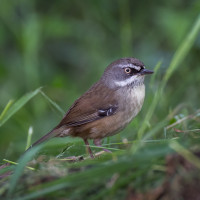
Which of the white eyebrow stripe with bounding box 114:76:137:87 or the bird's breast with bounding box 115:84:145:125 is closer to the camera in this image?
the bird's breast with bounding box 115:84:145:125

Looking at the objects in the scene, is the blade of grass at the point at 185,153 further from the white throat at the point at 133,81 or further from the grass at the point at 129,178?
the white throat at the point at 133,81

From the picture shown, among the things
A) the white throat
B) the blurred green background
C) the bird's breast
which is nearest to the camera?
the bird's breast

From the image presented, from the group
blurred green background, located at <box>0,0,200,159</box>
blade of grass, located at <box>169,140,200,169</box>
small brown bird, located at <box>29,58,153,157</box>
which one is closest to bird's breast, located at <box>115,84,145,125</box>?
small brown bird, located at <box>29,58,153,157</box>

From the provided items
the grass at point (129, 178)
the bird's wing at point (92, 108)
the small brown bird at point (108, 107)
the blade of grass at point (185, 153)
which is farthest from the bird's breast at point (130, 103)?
the blade of grass at point (185, 153)

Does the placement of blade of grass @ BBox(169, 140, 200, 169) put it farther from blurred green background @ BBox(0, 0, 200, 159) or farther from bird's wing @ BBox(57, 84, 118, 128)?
blurred green background @ BBox(0, 0, 200, 159)

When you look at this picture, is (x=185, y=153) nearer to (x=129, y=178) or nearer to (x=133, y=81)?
(x=129, y=178)

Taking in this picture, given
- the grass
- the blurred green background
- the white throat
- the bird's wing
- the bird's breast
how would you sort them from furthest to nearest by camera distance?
the blurred green background → the white throat → the bird's wing → the bird's breast → the grass

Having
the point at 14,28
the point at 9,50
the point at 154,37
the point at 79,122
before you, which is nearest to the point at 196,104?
the point at 79,122

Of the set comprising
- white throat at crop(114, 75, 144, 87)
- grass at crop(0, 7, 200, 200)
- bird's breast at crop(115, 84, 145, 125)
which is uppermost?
white throat at crop(114, 75, 144, 87)
